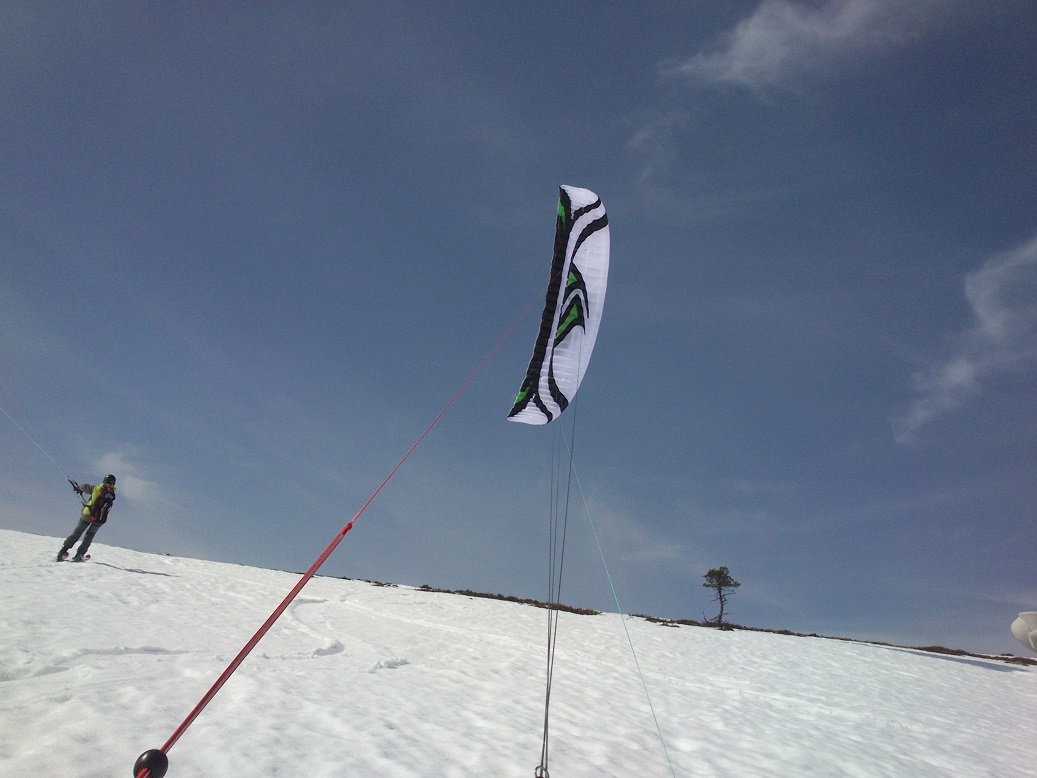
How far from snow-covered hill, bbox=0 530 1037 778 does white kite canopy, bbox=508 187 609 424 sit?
14.3ft

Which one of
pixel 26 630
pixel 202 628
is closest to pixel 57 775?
pixel 26 630

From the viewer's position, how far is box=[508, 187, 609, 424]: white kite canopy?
7984 mm

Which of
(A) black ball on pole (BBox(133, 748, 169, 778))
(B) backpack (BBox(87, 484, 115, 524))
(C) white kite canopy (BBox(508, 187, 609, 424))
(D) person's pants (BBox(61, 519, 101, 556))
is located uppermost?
(C) white kite canopy (BBox(508, 187, 609, 424))

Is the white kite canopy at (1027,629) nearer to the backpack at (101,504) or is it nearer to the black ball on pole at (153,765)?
the black ball on pole at (153,765)

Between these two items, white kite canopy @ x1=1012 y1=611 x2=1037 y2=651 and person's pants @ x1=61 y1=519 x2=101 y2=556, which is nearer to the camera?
person's pants @ x1=61 y1=519 x2=101 y2=556

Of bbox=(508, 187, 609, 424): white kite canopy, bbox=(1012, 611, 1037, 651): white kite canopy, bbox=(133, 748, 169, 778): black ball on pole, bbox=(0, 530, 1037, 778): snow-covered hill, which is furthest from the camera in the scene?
bbox=(1012, 611, 1037, 651): white kite canopy

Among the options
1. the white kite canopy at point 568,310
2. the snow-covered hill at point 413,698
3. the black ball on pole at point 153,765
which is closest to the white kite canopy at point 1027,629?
the snow-covered hill at point 413,698

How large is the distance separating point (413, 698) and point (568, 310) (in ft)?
20.6

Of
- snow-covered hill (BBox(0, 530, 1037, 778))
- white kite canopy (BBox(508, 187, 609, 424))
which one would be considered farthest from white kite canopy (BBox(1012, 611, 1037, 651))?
white kite canopy (BBox(508, 187, 609, 424))

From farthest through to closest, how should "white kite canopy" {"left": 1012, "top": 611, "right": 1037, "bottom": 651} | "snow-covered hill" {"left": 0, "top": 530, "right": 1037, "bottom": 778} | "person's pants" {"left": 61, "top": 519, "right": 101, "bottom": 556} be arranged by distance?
"white kite canopy" {"left": 1012, "top": 611, "right": 1037, "bottom": 651}, "person's pants" {"left": 61, "top": 519, "right": 101, "bottom": 556}, "snow-covered hill" {"left": 0, "top": 530, "right": 1037, "bottom": 778}

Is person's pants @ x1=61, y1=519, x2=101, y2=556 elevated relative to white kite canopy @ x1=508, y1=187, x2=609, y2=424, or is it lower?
lower

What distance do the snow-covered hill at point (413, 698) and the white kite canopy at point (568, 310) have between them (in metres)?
4.37

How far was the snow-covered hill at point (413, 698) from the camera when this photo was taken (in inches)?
201

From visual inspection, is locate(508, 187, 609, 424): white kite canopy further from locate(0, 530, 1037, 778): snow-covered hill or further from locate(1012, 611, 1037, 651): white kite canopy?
locate(1012, 611, 1037, 651): white kite canopy
